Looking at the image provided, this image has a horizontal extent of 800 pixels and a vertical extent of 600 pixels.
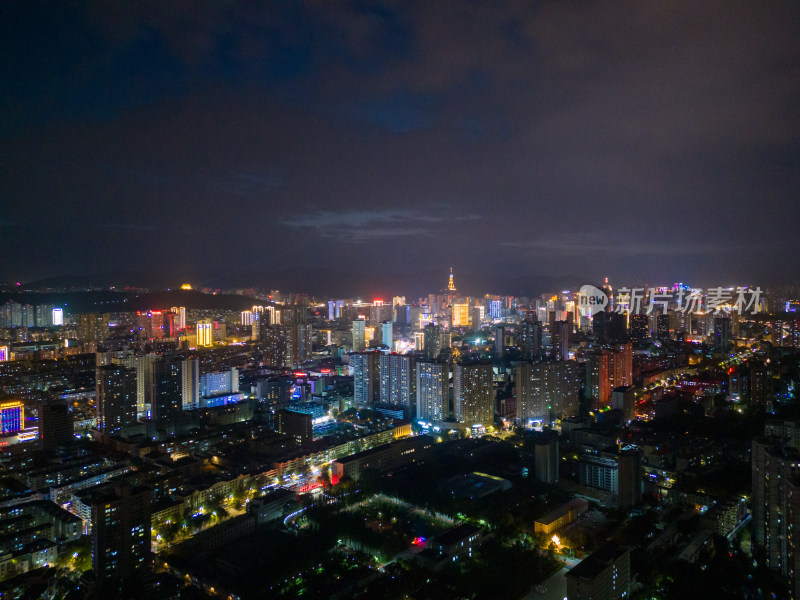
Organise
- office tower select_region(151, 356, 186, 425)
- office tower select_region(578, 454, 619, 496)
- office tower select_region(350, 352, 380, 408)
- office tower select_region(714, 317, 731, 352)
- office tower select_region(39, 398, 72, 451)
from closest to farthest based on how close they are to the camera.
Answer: office tower select_region(578, 454, 619, 496), office tower select_region(39, 398, 72, 451), office tower select_region(151, 356, 186, 425), office tower select_region(350, 352, 380, 408), office tower select_region(714, 317, 731, 352)

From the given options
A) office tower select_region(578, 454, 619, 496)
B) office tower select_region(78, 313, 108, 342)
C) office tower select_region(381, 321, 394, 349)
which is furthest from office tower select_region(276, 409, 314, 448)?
office tower select_region(78, 313, 108, 342)

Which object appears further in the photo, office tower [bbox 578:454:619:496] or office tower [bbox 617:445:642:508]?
office tower [bbox 578:454:619:496]

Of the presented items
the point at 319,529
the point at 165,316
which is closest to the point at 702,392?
the point at 319,529

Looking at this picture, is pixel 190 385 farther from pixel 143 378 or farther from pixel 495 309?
pixel 495 309

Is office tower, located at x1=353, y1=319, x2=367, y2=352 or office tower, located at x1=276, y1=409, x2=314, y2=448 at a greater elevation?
office tower, located at x1=353, y1=319, x2=367, y2=352

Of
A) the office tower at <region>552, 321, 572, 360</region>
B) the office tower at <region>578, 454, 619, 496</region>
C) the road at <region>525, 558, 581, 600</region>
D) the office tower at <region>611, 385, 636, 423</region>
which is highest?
the office tower at <region>552, 321, 572, 360</region>

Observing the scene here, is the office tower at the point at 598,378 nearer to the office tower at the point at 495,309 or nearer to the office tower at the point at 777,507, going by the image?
the office tower at the point at 777,507

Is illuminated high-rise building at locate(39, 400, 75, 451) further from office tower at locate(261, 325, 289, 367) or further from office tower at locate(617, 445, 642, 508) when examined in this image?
office tower at locate(617, 445, 642, 508)

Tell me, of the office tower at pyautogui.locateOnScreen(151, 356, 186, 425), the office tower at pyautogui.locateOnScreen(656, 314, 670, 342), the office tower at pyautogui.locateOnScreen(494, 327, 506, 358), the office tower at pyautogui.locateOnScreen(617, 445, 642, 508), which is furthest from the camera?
the office tower at pyautogui.locateOnScreen(656, 314, 670, 342)
